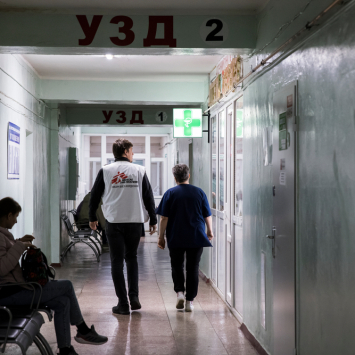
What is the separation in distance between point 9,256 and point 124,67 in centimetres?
371

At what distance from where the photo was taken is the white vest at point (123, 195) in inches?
186

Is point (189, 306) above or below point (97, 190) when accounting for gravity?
below

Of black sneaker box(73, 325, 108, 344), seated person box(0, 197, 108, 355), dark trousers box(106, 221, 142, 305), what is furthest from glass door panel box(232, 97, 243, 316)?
seated person box(0, 197, 108, 355)

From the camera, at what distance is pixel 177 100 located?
7109mm

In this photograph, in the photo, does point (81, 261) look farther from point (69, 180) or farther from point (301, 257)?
point (301, 257)

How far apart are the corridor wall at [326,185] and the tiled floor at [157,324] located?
123cm

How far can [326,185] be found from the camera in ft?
7.98

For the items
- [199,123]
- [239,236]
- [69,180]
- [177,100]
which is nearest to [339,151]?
[239,236]

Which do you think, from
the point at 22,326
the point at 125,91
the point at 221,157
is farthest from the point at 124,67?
the point at 22,326

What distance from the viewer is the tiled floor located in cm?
381

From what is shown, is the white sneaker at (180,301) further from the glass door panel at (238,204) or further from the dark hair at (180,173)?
the dark hair at (180,173)

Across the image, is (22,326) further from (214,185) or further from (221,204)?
(214,185)

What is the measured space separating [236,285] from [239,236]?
0.51 metres

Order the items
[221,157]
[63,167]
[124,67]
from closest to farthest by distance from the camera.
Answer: [221,157] < [124,67] < [63,167]
